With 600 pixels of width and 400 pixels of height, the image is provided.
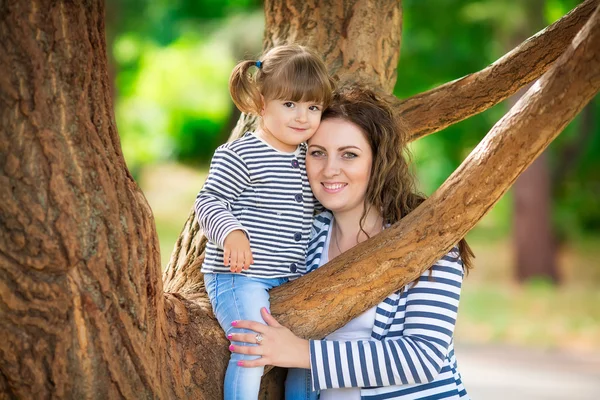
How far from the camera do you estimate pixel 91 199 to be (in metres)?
2.08

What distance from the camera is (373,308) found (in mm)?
2592

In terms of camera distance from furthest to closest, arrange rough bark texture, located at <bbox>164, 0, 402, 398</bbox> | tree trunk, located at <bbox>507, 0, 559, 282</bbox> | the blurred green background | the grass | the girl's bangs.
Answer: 1. tree trunk, located at <bbox>507, 0, 559, 282</bbox>
2. the blurred green background
3. the grass
4. rough bark texture, located at <bbox>164, 0, 402, 398</bbox>
5. the girl's bangs

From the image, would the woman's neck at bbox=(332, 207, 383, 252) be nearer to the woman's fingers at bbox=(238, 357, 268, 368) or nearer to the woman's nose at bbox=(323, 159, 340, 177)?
the woman's nose at bbox=(323, 159, 340, 177)

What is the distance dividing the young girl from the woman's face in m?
0.05

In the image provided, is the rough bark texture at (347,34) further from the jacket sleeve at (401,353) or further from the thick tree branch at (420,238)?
the jacket sleeve at (401,353)

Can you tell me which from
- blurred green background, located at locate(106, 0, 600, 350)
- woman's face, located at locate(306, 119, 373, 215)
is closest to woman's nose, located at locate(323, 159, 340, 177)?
woman's face, located at locate(306, 119, 373, 215)

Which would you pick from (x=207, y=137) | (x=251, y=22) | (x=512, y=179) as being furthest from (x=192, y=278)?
(x=207, y=137)

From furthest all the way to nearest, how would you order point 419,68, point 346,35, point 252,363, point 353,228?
point 419,68 < point 346,35 < point 353,228 < point 252,363

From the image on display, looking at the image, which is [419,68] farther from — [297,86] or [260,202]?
[260,202]

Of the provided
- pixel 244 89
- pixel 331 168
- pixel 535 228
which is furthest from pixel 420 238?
pixel 535 228

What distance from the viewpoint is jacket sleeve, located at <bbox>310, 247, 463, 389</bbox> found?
7.98 ft

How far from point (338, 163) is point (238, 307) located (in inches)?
→ 24.9

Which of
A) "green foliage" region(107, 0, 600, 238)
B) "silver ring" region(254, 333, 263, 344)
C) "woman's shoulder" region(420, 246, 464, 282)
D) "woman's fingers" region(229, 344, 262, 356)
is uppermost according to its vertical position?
"green foliage" region(107, 0, 600, 238)

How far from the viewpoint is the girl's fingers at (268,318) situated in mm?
2473
